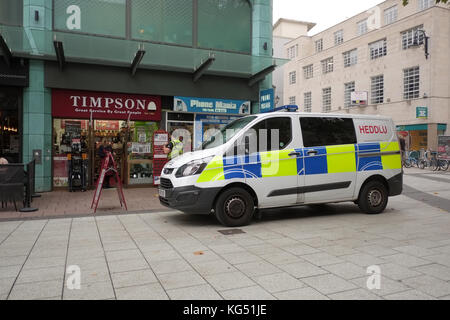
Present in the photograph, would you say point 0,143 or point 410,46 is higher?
point 410,46

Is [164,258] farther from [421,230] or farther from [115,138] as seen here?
[115,138]

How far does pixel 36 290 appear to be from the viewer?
12.3 ft

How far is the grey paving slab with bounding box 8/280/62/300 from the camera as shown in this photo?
358 centimetres

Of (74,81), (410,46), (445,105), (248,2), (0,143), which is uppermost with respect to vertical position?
(410,46)

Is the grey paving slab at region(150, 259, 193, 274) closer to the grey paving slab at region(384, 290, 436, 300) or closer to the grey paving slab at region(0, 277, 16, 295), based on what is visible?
the grey paving slab at region(0, 277, 16, 295)

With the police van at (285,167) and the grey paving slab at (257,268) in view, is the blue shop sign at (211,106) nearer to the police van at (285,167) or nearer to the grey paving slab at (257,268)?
the police van at (285,167)

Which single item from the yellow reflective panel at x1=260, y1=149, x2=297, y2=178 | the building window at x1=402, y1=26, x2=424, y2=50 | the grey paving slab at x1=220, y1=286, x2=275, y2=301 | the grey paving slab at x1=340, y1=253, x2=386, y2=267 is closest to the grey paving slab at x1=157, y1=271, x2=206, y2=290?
the grey paving slab at x1=220, y1=286, x2=275, y2=301

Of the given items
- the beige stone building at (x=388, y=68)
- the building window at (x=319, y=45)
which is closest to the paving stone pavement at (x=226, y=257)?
the beige stone building at (x=388, y=68)

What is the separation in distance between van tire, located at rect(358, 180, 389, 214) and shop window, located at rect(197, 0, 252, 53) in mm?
8432

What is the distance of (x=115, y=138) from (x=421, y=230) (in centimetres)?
1041

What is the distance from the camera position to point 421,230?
6.39 m

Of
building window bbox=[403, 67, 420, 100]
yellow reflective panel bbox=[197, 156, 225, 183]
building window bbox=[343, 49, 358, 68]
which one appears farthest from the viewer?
building window bbox=[343, 49, 358, 68]

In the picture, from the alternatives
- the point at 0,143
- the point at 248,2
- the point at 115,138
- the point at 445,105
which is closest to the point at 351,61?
the point at 445,105

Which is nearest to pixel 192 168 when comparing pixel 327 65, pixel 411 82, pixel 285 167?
pixel 285 167
